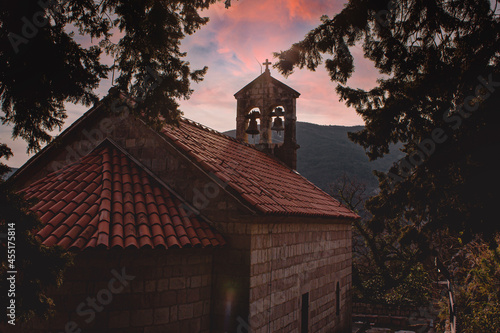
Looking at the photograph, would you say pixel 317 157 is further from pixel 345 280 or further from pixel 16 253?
pixel 16 253

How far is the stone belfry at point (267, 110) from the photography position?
12117mm

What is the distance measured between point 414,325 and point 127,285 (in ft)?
39.3

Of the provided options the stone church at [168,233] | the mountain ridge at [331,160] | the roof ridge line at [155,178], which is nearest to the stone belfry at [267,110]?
the stone church at [168,233]

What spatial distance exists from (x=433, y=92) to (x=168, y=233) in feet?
15.2

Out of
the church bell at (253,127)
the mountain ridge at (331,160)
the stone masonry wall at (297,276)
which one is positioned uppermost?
the mountain ridge at (331,160)

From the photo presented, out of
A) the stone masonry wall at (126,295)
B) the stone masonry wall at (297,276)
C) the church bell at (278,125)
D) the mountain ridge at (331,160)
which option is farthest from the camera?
the mountain ridge at (331,160)

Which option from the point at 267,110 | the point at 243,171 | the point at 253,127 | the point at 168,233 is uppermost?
the point at 267,110

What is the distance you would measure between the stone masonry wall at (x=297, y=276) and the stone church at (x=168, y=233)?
4cm

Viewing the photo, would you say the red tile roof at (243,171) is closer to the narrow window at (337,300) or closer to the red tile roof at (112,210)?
the red tile roof at (112,210)

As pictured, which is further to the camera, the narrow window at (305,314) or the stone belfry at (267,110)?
the stone belfry at (267,110)

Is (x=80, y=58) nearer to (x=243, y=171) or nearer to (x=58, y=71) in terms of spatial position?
(x=58, y=71)

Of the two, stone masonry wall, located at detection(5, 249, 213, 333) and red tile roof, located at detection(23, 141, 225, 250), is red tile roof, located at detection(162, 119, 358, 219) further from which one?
stone masonry wall, located at detection(5, 249, 213, 333)

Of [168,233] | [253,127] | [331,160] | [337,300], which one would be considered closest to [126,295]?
[168,233]

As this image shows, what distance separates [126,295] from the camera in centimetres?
507
